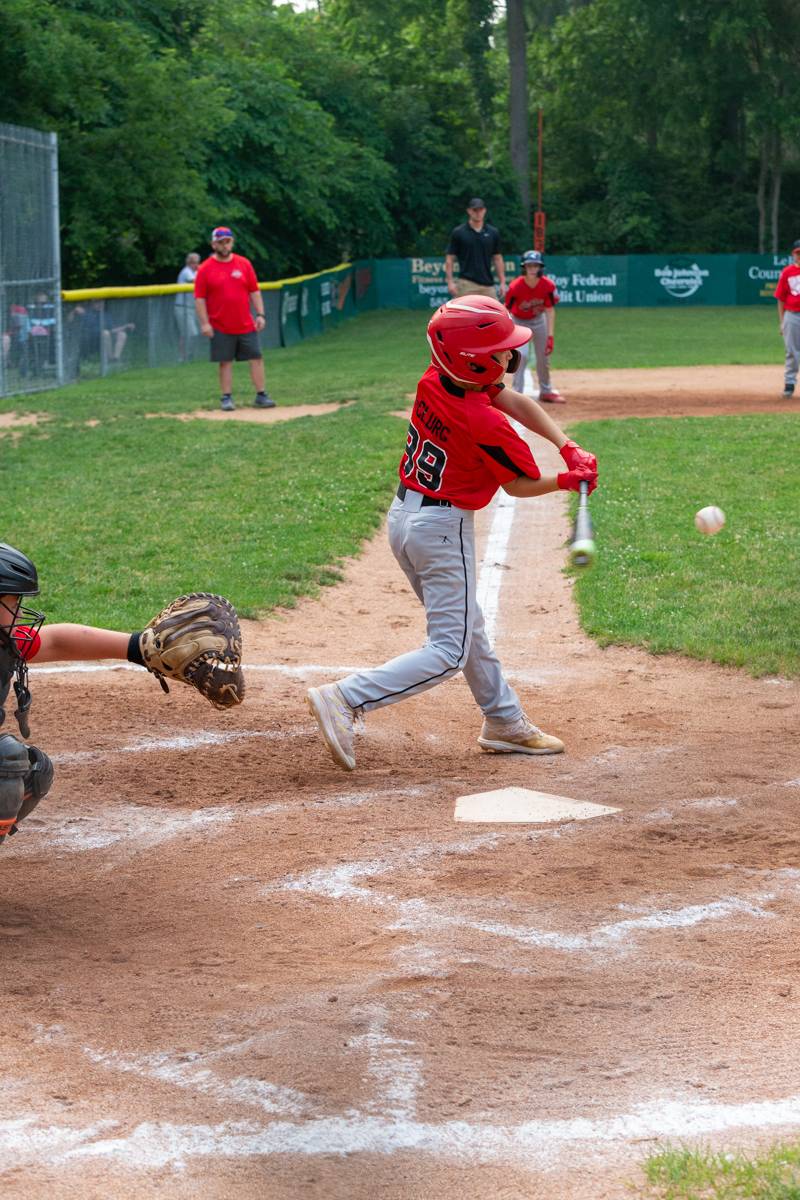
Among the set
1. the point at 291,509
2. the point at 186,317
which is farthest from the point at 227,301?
the point at 186,317

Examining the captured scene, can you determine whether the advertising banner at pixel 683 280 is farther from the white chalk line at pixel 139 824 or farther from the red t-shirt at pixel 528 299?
the white chalk line at pixel 139 824

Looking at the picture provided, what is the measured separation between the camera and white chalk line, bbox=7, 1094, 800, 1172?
3.20 metres

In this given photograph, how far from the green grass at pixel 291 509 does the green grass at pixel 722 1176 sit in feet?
15.5

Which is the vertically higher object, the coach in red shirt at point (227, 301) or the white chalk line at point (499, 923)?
the coach in red shirt at point (227, 301)

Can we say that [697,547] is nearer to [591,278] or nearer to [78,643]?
[78,643]

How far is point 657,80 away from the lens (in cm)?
5234

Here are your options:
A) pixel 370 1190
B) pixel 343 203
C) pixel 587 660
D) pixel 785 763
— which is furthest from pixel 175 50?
pixel 370 1190

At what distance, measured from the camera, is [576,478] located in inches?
226

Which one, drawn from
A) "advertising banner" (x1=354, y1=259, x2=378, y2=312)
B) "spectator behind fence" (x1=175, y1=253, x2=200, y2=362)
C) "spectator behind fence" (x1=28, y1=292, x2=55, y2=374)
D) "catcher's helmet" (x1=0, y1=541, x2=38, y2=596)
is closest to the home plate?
"catcher's helmet" (x1=0, y1=541, x2=38, y2=596)

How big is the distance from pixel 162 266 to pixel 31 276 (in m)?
10.8

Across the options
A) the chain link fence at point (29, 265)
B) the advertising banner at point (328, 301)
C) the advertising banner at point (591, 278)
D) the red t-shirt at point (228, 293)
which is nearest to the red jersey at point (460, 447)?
the red t-shirt at point (228, 293)

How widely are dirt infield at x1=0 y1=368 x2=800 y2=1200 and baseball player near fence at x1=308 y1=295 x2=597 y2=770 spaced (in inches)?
14.8

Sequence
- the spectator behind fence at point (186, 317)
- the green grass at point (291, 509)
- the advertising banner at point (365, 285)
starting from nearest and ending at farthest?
the green grass at point (291, 509) < the spectator behind fence at point (186, 317) < the advertising banner at point (365, 285)

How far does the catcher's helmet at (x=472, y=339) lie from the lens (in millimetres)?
5797
